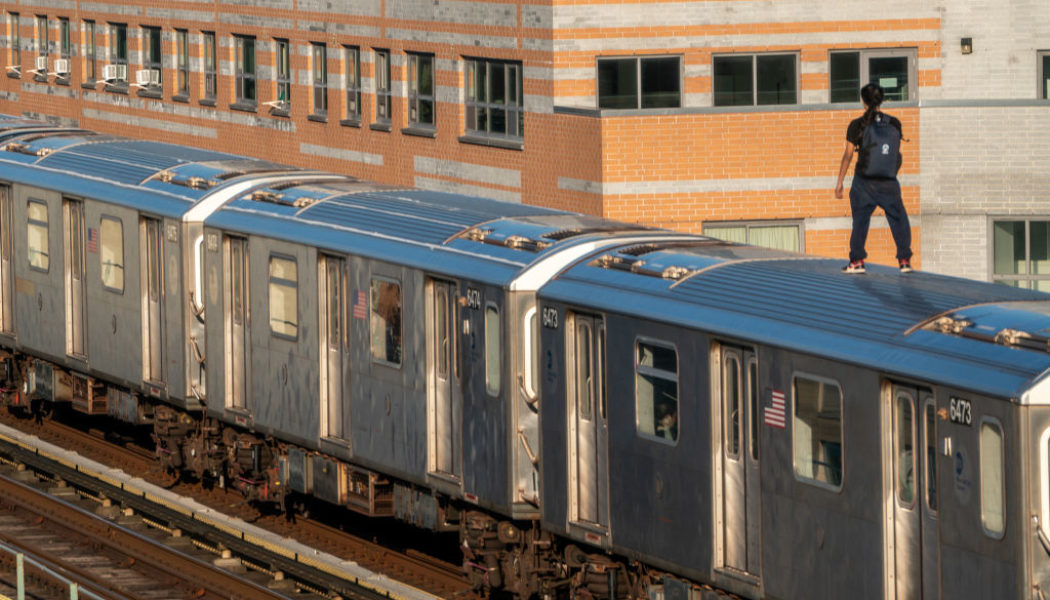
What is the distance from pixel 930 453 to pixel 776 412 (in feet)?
4.59

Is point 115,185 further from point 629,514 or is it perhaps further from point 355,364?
point 629,514

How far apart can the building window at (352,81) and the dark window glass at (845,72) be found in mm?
9487

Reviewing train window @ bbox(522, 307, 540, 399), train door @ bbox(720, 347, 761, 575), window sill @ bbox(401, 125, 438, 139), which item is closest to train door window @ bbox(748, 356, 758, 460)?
train door @ bbox(720, 347, 761, 575)

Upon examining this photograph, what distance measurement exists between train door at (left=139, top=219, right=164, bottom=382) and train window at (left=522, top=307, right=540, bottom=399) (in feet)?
21.4

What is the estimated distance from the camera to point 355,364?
1717 cm

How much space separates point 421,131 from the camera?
103 feet

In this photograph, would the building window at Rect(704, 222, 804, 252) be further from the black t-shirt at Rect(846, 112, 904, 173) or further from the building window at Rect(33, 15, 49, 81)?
the building window at Rect(33, 15, 49, 81)

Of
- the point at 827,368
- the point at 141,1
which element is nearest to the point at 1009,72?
the point at 827,368

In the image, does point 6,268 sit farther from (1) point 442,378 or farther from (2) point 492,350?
(2) point 492,350

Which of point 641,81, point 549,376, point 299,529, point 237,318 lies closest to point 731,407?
point 549,376

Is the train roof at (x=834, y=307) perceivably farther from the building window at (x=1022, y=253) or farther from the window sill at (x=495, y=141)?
the window sill at (x=495, y=141)

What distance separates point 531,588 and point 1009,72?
14.9m

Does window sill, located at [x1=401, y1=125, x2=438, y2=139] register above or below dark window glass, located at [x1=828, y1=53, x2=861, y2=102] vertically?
below

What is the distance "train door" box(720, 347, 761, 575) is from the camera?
1260cm
